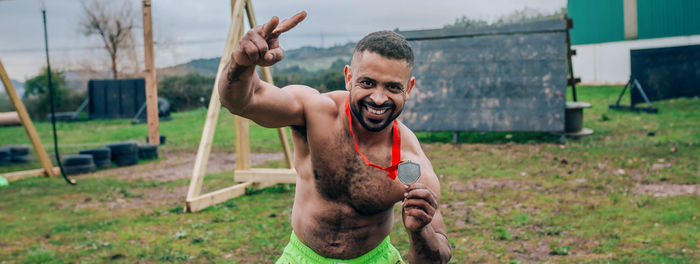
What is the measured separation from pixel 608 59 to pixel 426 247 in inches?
995

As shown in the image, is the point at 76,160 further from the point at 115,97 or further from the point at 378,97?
the point at 115,97

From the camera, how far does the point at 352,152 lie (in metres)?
2.83

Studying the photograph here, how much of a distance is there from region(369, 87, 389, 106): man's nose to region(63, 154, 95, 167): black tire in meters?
9.82

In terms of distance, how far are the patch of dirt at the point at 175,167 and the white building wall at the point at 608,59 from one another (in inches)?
690

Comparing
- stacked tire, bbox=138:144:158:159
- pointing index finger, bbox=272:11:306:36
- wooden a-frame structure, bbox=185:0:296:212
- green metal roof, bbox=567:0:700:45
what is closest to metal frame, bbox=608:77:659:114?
green metal roof, bbox=567:0:700:45

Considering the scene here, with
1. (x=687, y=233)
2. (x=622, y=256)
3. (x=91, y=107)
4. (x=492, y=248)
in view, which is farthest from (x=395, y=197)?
(x=91, y=107)

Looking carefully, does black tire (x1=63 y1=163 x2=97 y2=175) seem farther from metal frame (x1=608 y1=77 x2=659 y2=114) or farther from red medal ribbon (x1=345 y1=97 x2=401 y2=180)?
metal frame (x1=608 y1=77 x2=659 y2=114)

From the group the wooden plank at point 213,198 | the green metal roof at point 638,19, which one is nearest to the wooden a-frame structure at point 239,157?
the wooden plank at point 213,198

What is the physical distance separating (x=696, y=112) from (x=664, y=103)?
7.52 feet

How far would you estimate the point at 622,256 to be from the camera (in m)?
5.25

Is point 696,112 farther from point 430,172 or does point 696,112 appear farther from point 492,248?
point 430,172

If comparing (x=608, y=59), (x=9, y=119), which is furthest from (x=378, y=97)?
(x=608, y=59)

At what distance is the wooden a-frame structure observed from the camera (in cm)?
716

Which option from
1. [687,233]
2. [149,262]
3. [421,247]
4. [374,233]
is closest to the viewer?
[421,247]
